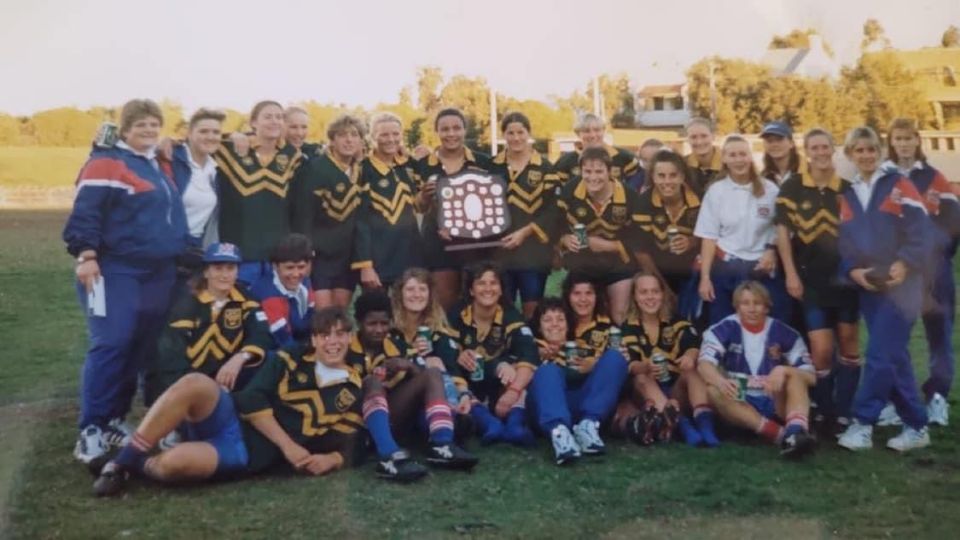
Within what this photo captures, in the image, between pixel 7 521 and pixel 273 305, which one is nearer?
pixel 7 521

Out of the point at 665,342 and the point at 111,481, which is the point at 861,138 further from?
the point at 111,481

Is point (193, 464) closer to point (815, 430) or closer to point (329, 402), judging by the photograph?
point (329, 402)

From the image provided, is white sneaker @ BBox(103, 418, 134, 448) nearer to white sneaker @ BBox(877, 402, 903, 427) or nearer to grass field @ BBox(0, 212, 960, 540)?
grass field @ BBox(0, 212, 960, 540)

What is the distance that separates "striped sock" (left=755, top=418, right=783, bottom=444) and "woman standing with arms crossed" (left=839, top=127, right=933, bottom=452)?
24 centimetres

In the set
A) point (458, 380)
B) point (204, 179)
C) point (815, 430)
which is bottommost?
point (815, 430)

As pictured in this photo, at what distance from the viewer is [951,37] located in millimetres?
4336

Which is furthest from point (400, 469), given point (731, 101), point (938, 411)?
point (731, 101)

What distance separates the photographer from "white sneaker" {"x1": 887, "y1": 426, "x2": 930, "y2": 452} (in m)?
3.80

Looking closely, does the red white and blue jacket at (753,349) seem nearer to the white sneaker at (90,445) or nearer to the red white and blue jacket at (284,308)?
the red white and blue jacket at (284,308)

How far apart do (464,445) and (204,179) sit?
1.48 m

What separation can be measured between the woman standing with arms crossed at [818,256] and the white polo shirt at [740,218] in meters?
0.06

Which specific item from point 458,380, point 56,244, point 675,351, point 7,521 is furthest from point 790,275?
point 56,244

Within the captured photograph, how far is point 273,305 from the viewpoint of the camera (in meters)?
3.91

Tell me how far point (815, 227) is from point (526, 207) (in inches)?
50.2
